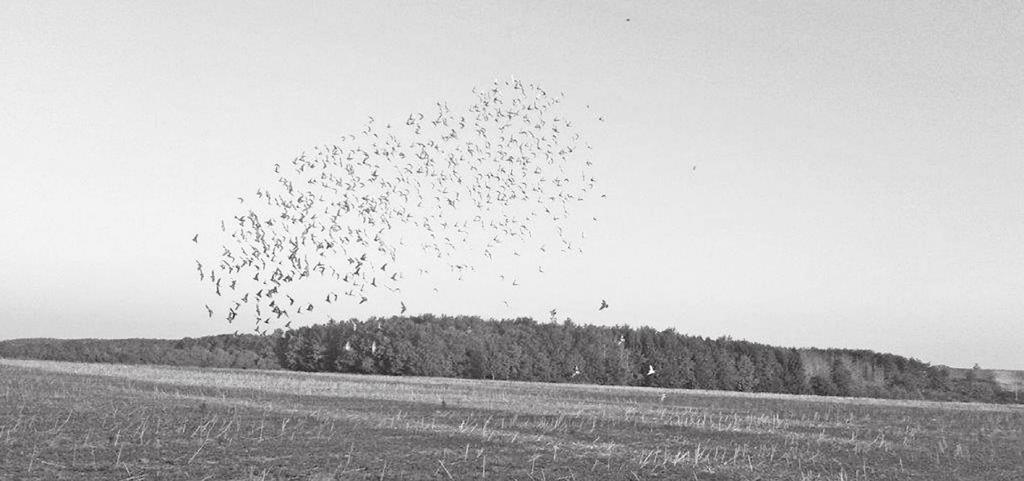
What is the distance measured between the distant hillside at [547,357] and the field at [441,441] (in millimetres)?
55631

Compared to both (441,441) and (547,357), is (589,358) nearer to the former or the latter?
(547,357)

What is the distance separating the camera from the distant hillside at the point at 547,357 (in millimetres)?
84500

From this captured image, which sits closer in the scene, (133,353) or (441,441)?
(441,441)

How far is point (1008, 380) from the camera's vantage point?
232 feet

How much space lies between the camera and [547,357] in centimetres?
9138

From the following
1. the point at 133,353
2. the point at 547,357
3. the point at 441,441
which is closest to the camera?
the point at 441,441

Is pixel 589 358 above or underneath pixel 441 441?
above

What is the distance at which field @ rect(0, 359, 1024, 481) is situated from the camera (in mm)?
14305

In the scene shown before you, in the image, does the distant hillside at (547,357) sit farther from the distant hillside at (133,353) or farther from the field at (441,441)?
the field at (441,441)

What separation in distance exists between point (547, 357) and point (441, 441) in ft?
241

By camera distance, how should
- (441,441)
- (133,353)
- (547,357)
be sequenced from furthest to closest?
(547,357) → (133,353) → (441,441)

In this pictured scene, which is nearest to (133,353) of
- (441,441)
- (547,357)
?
(547,357)

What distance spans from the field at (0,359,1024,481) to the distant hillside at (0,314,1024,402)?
55.6m

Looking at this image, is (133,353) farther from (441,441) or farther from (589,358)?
(441,441)
